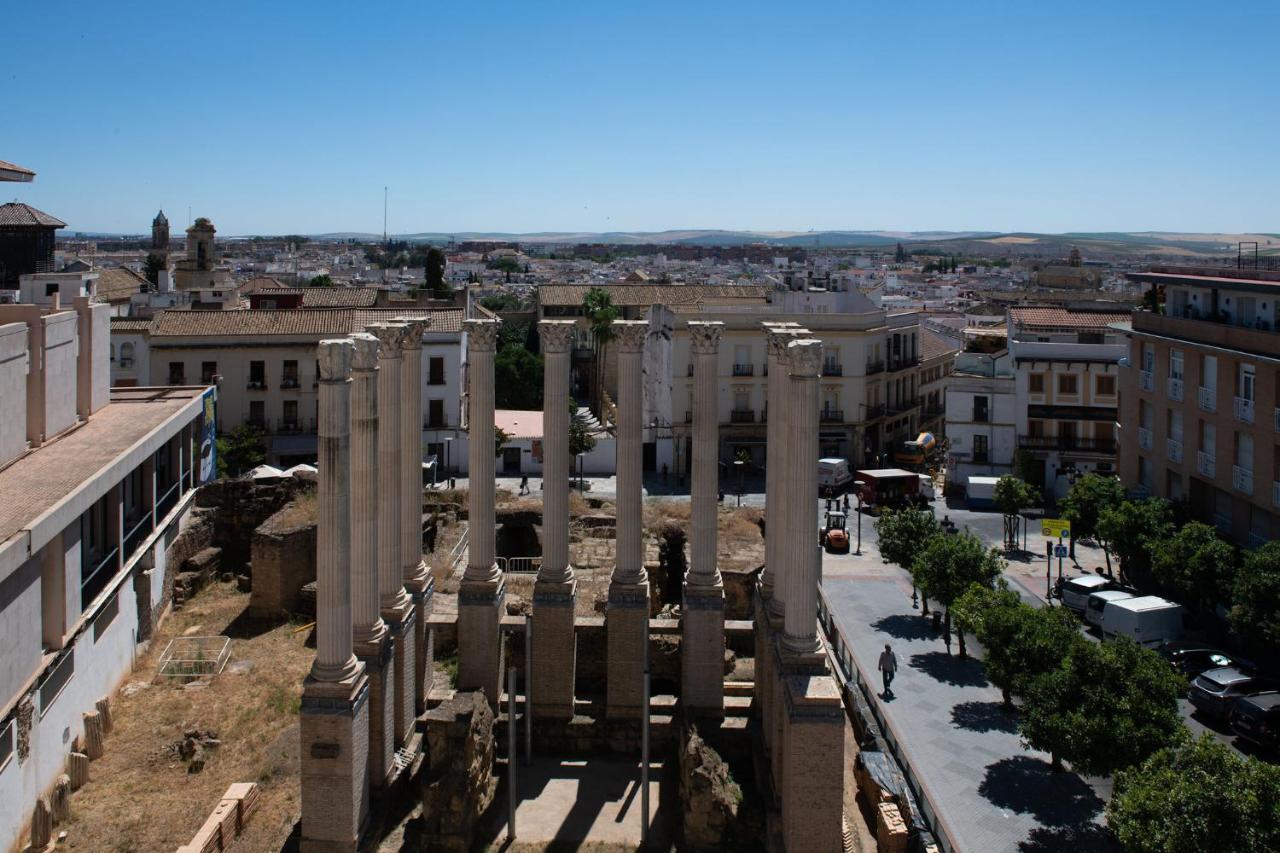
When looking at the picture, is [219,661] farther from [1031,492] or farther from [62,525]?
[1031,492]

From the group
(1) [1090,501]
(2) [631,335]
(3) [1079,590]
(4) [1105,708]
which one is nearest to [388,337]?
(2) [631,335]

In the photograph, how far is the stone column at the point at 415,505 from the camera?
2019cm

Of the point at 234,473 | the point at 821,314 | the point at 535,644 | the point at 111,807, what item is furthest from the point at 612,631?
the point at 821,314

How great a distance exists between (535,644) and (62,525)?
9.18 metres

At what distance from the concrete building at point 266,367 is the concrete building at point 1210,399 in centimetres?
2922

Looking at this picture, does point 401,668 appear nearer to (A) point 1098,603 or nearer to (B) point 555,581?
(B) point 555,581

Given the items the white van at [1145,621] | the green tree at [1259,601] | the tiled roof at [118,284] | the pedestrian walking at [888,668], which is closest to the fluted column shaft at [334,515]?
the pedestrian walking at [888,668]

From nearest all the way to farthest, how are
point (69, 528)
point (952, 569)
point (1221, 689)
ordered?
point (69, 528)
point (1221, 689)
point (952, 569)

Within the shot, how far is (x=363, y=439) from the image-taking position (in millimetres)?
17250

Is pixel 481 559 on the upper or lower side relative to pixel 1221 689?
upper

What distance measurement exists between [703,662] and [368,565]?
6444mm

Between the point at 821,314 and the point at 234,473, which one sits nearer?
the point at 234,473

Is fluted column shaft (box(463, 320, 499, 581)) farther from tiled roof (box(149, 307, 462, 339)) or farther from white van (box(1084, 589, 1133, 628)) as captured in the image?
tiled roof (box(149, 307, 462, 339))

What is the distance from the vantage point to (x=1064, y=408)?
4762cm
